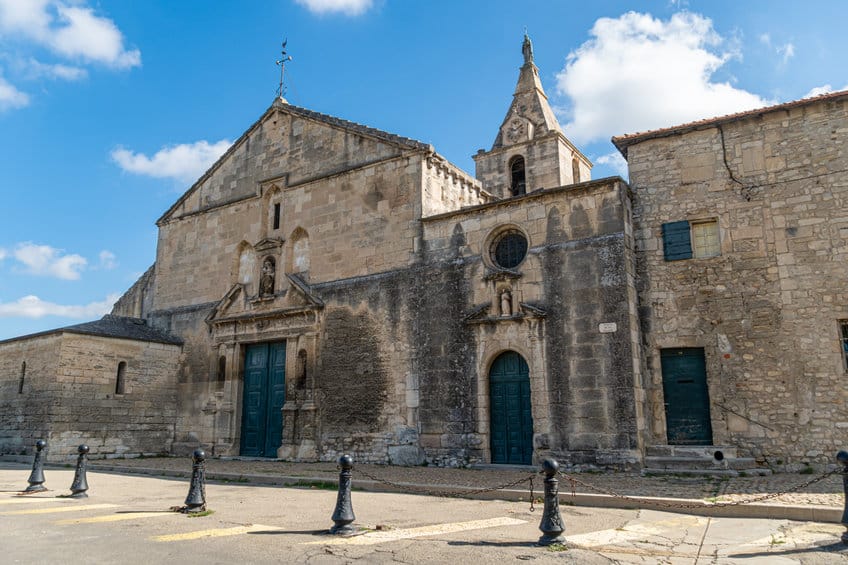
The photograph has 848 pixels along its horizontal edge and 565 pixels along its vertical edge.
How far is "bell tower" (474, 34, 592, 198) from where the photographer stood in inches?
878

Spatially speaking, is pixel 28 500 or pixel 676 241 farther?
pixel 676 241

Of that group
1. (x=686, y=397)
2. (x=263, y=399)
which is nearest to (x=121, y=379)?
(x=263, y=399)

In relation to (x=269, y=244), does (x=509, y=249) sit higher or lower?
lower

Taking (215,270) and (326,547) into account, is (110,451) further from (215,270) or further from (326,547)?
(326,547)

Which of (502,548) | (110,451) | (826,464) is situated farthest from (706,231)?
(110,451)

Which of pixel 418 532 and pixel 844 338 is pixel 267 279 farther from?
pixel 844 338

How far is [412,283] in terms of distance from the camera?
51.1 ft

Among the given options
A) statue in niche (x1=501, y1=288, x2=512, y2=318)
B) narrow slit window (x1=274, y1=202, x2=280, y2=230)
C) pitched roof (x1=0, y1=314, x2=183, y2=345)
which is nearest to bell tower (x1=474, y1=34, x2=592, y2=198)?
narrow slit window (x1=274, y1=202, x2=280, y2=230)

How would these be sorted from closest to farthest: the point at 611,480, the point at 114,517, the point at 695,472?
the point at 114,517
the point at 611,480
the point at 695,472

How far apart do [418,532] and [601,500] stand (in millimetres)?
3230

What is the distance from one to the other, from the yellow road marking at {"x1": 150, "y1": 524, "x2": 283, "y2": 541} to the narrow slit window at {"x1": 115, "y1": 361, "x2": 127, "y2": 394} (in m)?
12.9

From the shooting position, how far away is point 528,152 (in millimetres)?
22750

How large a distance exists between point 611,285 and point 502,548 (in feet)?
26.1

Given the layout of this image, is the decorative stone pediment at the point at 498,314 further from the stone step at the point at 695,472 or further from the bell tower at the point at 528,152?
the bell tower at the point at 528,152
